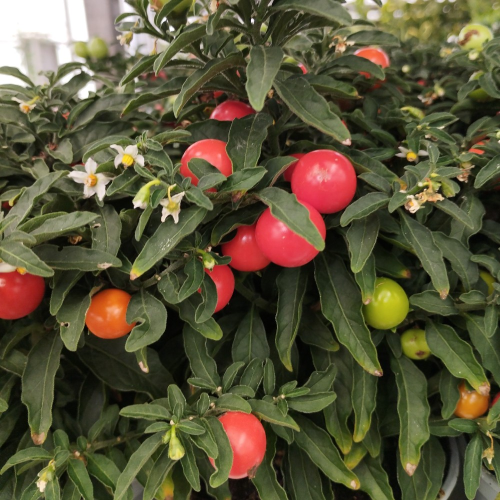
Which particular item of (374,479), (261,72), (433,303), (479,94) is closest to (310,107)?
(261,72)

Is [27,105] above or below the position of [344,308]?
above

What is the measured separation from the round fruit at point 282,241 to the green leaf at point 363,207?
27mm

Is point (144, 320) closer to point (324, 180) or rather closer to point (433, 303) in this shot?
point (324, 180)

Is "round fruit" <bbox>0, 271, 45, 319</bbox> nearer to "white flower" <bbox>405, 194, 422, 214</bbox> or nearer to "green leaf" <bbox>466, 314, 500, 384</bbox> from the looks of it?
"white flower" <bbox>405, 194, 422, 214</bbox>

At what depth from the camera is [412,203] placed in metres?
0.45

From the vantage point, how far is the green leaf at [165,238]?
→ 0.39m

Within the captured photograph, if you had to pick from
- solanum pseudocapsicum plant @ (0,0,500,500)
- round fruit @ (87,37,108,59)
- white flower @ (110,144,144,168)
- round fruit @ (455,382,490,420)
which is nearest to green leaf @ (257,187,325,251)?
→ solanum pseudocapsicum plant @ (0,0,500,500)

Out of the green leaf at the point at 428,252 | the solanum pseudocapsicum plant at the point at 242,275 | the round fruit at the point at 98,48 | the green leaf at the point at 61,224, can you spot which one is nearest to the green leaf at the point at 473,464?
the solanum pseudocapsicum plant at the point at 242,275

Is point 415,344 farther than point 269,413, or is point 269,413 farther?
point 415,344

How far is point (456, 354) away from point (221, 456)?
0.99ft

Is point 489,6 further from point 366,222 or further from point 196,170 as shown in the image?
point 196,170

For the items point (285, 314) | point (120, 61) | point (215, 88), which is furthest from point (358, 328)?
point (120, 61)

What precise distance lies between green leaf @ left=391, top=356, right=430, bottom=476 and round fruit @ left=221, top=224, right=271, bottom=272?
25cm

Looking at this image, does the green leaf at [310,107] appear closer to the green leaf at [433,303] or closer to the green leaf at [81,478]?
the green leaf at [433,303]
